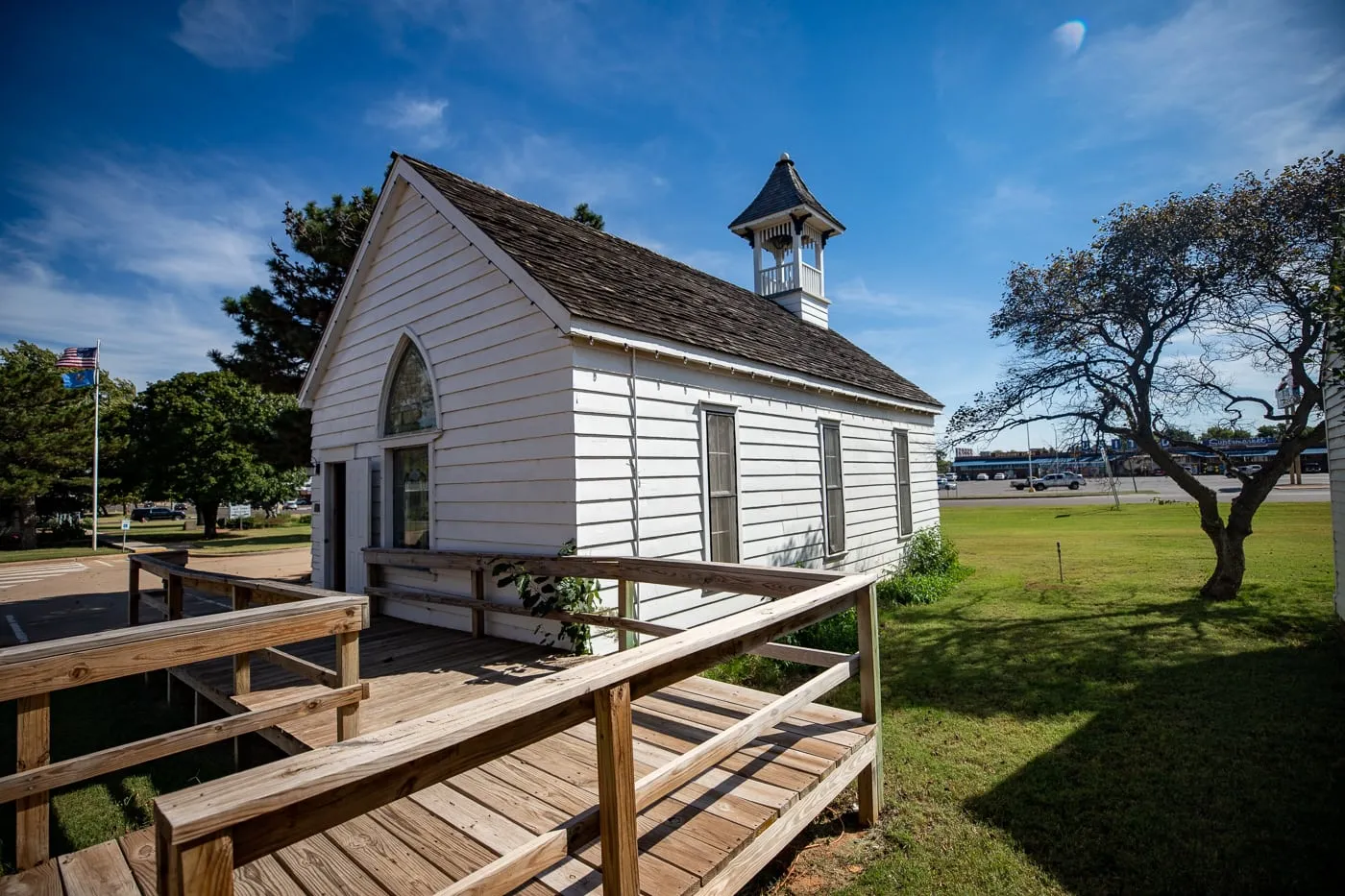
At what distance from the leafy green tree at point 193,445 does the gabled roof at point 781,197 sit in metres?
29.8

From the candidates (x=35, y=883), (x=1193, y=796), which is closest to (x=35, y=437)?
(x=35, y=883)

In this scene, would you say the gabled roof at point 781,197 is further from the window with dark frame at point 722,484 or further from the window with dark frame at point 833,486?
the window with dark frame at point 722,484

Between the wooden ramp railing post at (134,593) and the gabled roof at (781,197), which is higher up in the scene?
the gabled roof at (781,197)

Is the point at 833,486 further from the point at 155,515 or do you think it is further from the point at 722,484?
the point at 155,515

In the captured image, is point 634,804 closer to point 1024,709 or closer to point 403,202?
point 1024,709

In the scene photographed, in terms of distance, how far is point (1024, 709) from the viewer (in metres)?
5.84

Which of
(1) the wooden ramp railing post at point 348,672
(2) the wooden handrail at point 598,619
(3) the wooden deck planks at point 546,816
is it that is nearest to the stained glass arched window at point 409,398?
(2) the wooden handrail at point 598,619

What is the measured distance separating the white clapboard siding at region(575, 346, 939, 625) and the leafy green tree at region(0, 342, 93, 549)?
114 feet

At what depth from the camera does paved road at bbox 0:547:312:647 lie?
10875 millimetres

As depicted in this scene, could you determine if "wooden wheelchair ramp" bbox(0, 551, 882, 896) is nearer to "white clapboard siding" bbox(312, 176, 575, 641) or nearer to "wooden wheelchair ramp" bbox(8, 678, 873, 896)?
"wooden wheelchair ramp" bbox(8, 678, 873, 896)

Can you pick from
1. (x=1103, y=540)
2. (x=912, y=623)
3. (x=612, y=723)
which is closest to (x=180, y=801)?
(x=612, y=723)

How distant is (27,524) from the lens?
29797 mm

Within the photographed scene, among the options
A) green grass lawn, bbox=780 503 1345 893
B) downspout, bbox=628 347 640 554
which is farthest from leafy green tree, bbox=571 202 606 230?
green grass lawn, bbox=780 503 1345 893

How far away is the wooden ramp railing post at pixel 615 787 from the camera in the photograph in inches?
82.1
